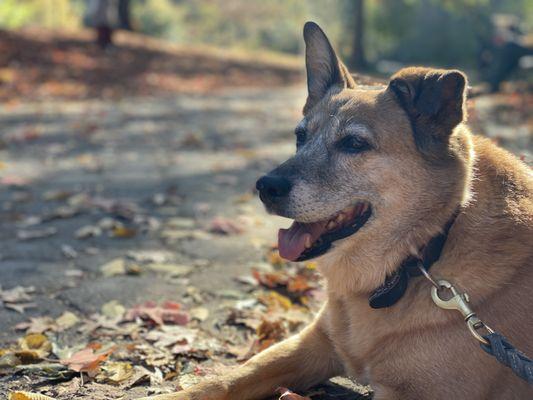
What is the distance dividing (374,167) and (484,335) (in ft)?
3.16

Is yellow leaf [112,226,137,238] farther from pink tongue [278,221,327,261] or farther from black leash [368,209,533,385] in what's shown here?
black leash [368,209,533,385]

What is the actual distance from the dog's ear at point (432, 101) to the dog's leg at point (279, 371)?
1.14m

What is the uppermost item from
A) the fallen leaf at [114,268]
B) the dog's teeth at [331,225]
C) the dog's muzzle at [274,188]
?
the dog's muzzle at [274,188]

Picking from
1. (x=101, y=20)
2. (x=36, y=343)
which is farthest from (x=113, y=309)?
(x=101, y=20)

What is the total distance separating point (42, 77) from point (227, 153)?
7.41m

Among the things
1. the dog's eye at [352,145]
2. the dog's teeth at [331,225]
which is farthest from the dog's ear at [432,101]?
the dog's teeth at [331,225]

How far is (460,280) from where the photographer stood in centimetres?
292

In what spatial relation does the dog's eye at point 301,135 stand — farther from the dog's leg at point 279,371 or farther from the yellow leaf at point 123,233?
the yellow leaf at point 123,233

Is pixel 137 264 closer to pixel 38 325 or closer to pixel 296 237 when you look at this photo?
pixel 38 325

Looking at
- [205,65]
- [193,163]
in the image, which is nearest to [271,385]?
[193,163]

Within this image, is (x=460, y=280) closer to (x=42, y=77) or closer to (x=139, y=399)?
(x=139, y=399)

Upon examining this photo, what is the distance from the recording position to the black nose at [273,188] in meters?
3.26

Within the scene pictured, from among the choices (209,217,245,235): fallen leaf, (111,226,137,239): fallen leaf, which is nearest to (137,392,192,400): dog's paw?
(111,226,137,239): fallen leaf

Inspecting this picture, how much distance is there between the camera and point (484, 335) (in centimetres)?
273
